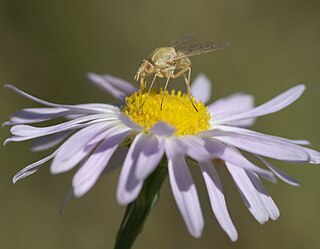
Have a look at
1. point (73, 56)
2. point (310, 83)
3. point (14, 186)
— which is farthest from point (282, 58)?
point (14, 186)

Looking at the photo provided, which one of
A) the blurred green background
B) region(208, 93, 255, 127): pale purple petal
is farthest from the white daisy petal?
the blurred green background

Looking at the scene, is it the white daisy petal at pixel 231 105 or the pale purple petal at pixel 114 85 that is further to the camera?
the pale purple petal at pixel 114 85

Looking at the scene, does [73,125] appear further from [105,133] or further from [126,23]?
[126,23]

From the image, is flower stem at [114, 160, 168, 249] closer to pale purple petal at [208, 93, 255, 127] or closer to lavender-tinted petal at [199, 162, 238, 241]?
lavender-tinted petal at [199, 162, 238, 241]

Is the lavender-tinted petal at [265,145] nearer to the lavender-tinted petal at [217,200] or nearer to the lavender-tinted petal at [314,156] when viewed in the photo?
the lavender-tinted petal at [314,156]

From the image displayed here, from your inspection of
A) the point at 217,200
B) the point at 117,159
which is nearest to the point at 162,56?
the point at 117,159

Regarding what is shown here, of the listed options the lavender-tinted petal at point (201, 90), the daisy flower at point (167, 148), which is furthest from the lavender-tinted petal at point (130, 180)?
the lavender-tinted petal at point (201, 90)
